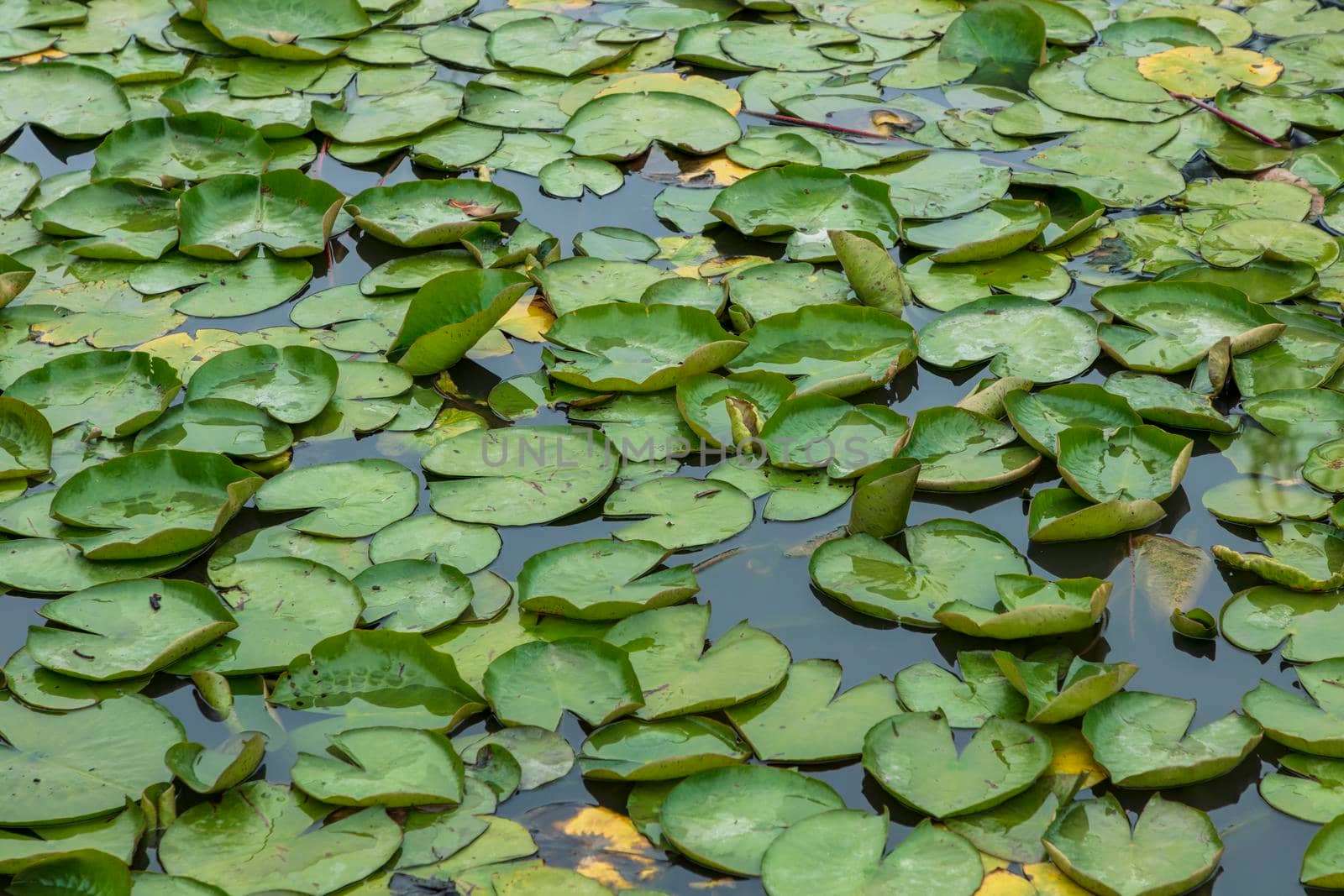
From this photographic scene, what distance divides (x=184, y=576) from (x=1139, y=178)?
8.33ft

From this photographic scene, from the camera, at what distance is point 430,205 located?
3.22 metres

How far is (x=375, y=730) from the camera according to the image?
1926 mm

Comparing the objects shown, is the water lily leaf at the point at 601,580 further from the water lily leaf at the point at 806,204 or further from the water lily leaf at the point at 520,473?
the water lily leaf at the point at 806,204

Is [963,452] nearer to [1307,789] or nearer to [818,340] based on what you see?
[818,340]

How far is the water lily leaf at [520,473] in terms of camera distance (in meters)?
2.37

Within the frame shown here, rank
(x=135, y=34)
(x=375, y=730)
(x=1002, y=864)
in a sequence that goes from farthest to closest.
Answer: (x=135, y=34) → (x=375, y=730) → (x=1002, y=864)

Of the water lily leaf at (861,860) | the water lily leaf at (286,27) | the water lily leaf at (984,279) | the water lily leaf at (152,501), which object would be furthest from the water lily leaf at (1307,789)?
the water lily leaf at (286,27)

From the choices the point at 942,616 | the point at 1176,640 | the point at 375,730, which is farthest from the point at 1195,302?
the point at 375,730

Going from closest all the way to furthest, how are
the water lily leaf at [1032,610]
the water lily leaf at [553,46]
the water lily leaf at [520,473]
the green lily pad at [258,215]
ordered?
the water lily leaf at [1032,610]
the water lily leaf at [520,473]
the green lily pad at [258,215]
the water lily leaf at [553,46]

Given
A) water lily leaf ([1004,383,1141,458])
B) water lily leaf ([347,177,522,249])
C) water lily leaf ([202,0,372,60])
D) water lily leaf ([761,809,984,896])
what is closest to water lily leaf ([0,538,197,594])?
water lily leaf ([347,177,522,249])

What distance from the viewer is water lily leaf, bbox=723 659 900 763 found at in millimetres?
1919

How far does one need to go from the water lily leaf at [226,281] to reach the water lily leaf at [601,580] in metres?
1.16

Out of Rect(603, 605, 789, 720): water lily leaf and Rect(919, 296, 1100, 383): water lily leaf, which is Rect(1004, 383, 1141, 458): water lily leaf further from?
Rect(603, 605, 789, 720): water lily leaf

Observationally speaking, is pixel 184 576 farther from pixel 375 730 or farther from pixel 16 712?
pixel 375 730
